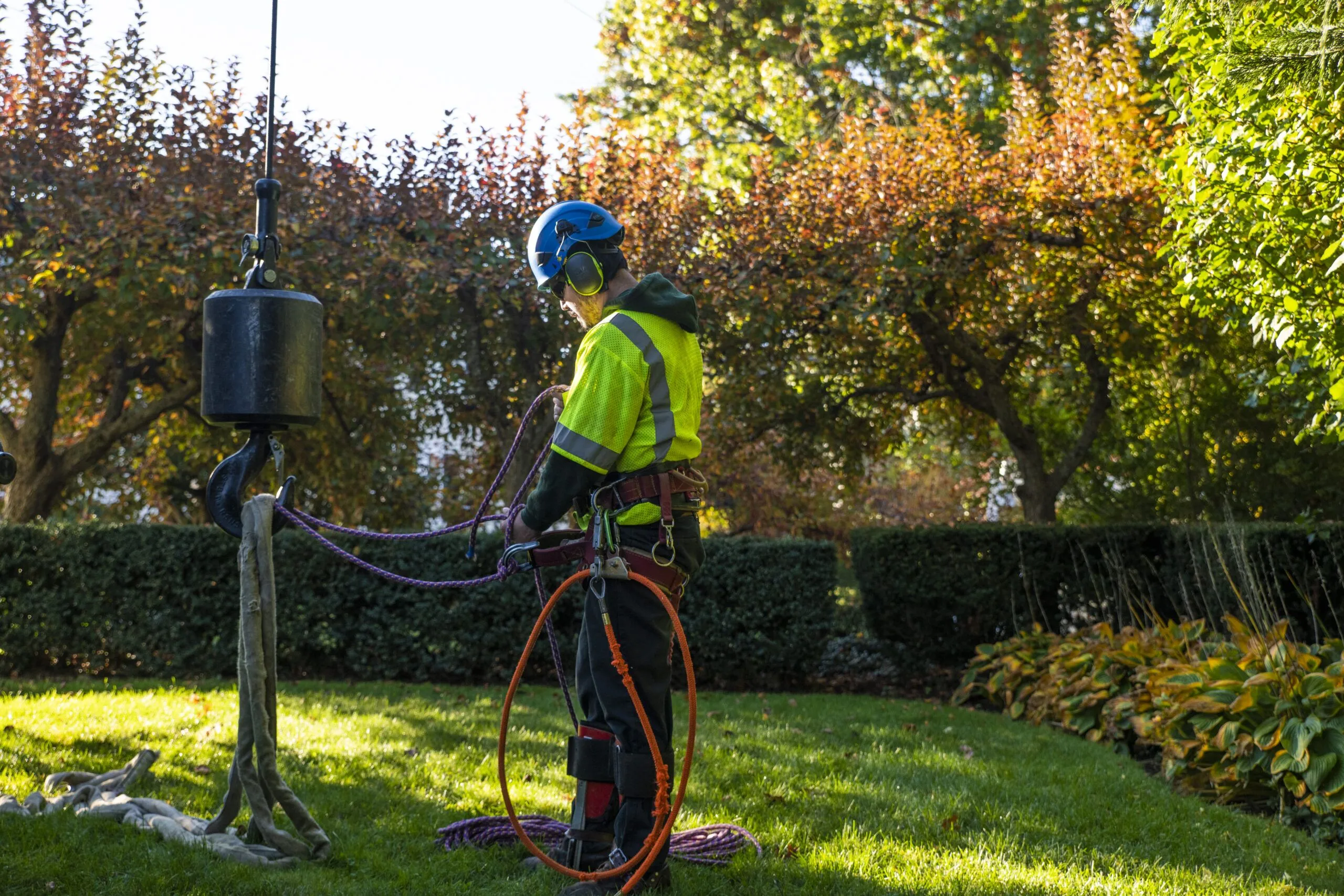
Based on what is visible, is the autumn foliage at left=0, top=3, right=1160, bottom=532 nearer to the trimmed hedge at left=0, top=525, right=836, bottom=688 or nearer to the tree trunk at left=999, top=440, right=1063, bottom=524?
the tree trunk at left=999, top=440, right=1063, bottom=524

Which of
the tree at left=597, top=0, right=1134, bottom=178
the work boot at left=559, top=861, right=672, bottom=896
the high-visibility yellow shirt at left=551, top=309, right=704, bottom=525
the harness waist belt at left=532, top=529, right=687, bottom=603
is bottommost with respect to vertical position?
the work boot at left=559, top=861, right=672, bottom=896

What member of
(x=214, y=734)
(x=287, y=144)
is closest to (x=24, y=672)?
(x=214, y=734)

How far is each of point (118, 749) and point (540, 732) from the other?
220cm

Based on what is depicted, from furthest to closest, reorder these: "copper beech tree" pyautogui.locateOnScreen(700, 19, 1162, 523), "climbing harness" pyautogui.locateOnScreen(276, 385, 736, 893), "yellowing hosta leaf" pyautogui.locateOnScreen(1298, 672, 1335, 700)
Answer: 1. "copper beech tree" pyautogui.locateOnScreen(700, 19, 1162, 523)
2. "yellowing hosta leaf" pyautogui.locateOnScreen(1298, 672, 1335, 700)
3. "climbing harness" pyautogui.locateOnScreen(276, 385, 736, 893)

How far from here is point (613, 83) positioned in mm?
20484

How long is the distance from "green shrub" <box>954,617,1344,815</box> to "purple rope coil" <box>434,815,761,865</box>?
2.49 metres

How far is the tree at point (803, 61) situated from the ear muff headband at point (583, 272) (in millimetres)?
11893

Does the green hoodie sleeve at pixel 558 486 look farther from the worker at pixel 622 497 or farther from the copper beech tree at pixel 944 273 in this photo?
the copper beech tree at pixel 944 273

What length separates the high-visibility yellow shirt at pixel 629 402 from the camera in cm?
Answer: 355

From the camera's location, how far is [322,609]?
346 inches

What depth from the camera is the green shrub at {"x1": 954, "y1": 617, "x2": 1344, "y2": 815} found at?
5.01 m

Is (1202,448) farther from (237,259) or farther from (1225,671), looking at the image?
(237,259)

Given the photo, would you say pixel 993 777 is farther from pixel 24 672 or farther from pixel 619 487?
pixel 24 672

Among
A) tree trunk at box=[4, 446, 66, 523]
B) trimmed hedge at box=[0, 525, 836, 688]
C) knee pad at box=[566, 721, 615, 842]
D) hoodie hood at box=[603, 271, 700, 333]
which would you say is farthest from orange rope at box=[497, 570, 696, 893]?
tree trunk at box=[4, 446, 66, 523]
